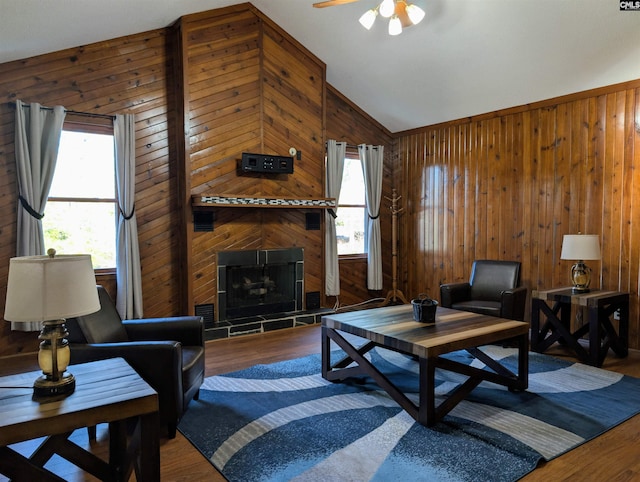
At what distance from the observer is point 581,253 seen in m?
3.99

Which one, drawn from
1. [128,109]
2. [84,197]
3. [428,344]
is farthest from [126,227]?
[428,344]

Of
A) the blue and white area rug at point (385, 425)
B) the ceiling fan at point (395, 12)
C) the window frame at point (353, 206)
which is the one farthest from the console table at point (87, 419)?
the window frame at point (353, 206)

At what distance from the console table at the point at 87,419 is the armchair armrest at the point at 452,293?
11.3 ft

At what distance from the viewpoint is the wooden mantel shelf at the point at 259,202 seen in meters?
4.56

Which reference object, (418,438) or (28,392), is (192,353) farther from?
(418,438)

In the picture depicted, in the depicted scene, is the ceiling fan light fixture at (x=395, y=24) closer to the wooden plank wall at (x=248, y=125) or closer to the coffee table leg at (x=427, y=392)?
the wooden plank wall at (x=248, y=125)

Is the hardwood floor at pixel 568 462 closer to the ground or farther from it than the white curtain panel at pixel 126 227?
closer to the ground

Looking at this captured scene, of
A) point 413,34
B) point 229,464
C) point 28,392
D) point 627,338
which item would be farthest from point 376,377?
point 413,34

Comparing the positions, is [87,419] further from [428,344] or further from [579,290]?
[579,290]

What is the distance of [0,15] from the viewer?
317 cm

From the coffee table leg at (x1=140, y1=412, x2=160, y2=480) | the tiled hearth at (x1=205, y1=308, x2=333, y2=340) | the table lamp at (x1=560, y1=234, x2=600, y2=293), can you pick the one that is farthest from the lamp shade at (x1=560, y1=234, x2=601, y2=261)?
the coffee table leg at (x1=140, y1=412, x2=160, y2=480)

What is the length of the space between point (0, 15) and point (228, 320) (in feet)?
11.0

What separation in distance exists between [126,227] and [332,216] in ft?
8.37

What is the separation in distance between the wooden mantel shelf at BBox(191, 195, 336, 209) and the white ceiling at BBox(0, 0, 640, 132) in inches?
68.5
